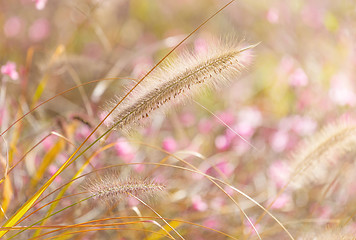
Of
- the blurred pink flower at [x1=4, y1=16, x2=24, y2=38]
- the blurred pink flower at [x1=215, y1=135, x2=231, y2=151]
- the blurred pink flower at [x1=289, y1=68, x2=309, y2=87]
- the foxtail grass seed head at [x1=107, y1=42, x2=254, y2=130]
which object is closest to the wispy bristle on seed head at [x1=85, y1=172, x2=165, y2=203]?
the foxtail grass seed head at [x1=107, y1=42, x2=254, y2=130]

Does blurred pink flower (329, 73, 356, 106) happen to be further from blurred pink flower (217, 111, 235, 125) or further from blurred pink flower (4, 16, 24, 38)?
blurred pink flower (4, 16, 24, 38)

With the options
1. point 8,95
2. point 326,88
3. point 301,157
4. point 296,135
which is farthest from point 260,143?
point 8,95

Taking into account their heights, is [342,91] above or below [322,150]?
above

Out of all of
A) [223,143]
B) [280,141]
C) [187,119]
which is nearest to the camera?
[223,143]

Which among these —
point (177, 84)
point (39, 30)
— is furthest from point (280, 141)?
point (39, 30)

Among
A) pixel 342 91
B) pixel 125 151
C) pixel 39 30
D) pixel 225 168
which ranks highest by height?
pixel 39 30

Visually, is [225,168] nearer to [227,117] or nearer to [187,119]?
[227,117]

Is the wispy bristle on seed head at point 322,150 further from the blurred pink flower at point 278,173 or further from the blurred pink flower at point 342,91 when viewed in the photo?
the blurred pink flower at point 342,91
